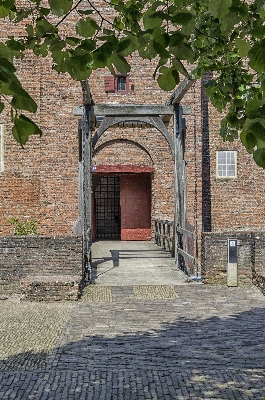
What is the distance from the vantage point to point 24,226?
17188 millimetres

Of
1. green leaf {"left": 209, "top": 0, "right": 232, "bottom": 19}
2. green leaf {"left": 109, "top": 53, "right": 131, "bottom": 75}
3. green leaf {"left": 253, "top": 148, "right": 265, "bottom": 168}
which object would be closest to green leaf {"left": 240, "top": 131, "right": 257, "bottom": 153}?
green leaf {"left": 253, "top": 148, "right": 265, "bottom": 168}

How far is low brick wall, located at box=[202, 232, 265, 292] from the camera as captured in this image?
34.9 ft

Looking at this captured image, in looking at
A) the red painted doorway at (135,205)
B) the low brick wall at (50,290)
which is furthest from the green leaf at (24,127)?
the red painted doorway at (135,205)

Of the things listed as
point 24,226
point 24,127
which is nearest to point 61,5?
point 24,127

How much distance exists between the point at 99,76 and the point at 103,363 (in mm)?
13654

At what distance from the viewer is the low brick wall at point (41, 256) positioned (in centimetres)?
1038

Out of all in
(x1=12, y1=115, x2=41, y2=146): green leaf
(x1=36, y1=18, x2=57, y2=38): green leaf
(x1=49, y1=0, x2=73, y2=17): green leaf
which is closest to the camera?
(x1=12, y1=115, x2=41, y2=146): green leaf

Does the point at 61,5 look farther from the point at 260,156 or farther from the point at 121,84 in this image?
the point at 121,84

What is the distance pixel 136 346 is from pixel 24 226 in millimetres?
11429

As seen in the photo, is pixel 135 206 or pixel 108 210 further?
pixel 108 210

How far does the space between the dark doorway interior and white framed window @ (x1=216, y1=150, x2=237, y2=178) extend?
16.6 feet

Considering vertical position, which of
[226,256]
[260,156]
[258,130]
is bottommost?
[226,256]

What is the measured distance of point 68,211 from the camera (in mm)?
17281

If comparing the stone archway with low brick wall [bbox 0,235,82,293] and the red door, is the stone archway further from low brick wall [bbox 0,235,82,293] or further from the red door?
the red door
